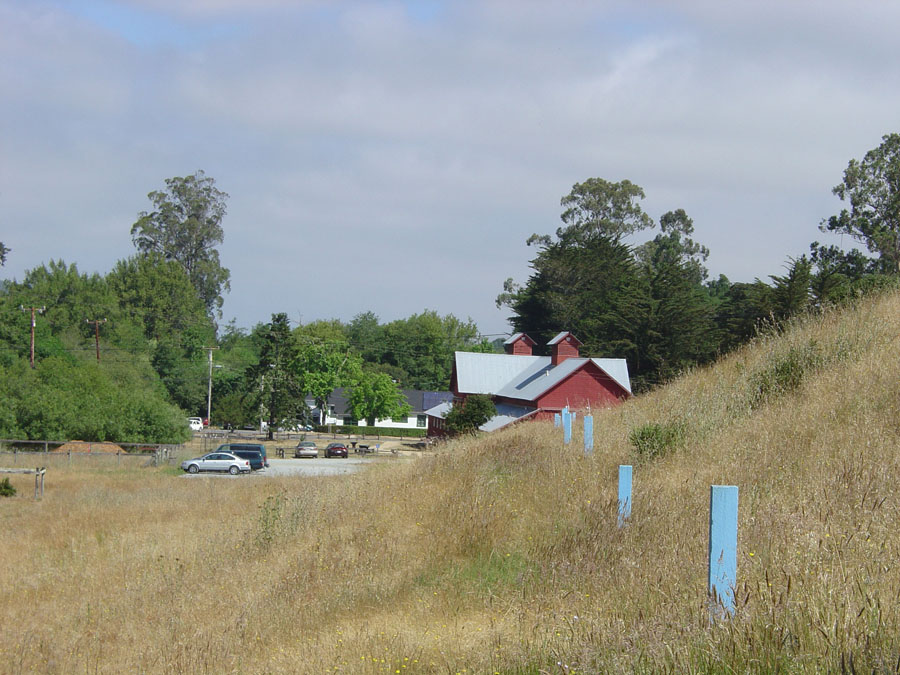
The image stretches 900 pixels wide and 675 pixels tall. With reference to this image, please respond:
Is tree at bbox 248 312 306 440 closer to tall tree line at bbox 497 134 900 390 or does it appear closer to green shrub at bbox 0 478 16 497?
tall tree line at bbox 497 134 900 390

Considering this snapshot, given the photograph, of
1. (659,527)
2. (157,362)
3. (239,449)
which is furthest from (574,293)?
(659,527)

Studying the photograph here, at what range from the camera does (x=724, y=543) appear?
4816mm

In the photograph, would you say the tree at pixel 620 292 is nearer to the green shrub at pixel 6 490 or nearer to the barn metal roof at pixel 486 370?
the barn metal roof at pixel 486 370

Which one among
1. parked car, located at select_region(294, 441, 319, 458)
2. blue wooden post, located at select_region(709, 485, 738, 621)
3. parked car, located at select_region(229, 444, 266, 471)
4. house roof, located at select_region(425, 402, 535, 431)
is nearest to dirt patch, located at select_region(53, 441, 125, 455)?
parked car, located at select_region(229, 444, 266, 471)

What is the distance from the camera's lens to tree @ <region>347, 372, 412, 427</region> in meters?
78.8

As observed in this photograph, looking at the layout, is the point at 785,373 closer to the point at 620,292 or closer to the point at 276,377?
the point at 620,292

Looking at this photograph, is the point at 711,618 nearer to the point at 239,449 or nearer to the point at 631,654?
the point at 631,654

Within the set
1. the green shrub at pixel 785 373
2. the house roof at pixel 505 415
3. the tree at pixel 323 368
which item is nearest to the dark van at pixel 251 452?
the house roof at pixel 505 415

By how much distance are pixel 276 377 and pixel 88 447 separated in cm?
2212

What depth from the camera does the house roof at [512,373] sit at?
146 feet

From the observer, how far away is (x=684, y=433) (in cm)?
1048

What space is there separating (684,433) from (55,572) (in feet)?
30.8

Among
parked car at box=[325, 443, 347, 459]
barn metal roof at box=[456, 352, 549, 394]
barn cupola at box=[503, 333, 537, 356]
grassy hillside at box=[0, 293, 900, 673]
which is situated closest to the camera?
grassy hillside at box=[0, 293, 900, 673]

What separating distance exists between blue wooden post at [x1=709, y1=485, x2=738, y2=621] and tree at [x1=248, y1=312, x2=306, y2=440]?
6410 cm
